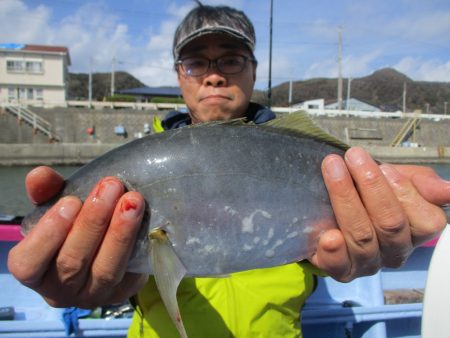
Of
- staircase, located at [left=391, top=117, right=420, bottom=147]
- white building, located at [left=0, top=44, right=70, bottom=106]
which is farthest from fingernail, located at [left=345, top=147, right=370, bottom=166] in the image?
white building, located at [left=0, top=44, right=70, bottom=106]

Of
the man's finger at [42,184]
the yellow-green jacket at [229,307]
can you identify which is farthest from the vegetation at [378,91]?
the man's finger at [42,184]

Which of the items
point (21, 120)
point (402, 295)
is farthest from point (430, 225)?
point (21, 120)

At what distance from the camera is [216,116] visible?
3379 mm

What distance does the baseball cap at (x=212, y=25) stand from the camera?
326 cm

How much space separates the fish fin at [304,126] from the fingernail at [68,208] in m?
1.18

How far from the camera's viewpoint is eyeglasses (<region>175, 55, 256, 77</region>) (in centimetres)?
331

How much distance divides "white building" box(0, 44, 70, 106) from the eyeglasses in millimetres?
53278

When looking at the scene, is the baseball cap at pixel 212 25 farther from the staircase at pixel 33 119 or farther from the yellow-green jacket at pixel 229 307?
the staircase at pixel 33 119

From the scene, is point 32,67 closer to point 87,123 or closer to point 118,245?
point 87,123

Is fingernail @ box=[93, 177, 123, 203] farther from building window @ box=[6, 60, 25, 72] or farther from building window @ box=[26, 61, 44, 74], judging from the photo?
building window @ box=[6, 60, 25, 72]

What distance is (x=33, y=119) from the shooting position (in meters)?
33.3

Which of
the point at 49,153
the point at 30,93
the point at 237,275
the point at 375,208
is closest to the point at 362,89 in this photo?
the point at 30,93

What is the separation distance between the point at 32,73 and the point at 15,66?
2621 millimetres

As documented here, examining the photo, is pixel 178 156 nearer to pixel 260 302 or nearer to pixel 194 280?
pixel 194 280
